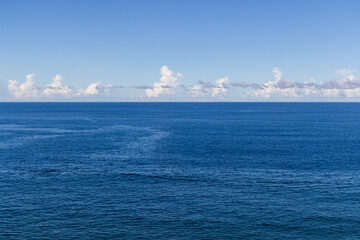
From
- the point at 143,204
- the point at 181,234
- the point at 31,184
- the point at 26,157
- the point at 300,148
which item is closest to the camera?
the point at 181,234

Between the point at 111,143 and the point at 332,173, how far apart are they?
310ft

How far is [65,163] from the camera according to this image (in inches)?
4491

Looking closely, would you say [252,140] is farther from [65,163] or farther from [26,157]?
[26,157]

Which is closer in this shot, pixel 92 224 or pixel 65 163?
pixel 92 224

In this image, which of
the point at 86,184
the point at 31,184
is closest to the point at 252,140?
the point at 86,184

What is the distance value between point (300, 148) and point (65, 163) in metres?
92.2

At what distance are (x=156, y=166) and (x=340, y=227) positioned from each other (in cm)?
6024

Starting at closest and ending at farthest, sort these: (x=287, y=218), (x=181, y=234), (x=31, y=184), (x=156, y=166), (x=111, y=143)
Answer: (x=181, y=234), (x=287, y=218), (x=31, y=184), (x=156, y=166), (x=111, y=143)

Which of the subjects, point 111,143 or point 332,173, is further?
point 111,143

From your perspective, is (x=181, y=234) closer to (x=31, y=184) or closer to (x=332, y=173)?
(x=31, y=184)

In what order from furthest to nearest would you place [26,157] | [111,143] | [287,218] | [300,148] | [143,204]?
1. [111,143]
2. [300,148]
3. [26,157]
4. [143,204]
5. [287,218]

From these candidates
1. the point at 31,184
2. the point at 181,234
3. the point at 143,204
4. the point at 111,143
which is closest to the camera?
the point at 181,234

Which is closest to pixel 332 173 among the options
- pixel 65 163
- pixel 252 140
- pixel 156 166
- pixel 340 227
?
pixel 340 227

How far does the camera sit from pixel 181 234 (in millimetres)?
63562
